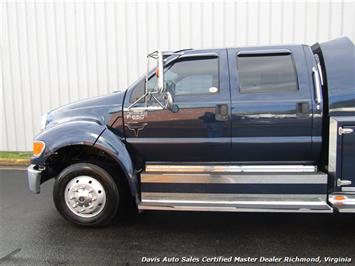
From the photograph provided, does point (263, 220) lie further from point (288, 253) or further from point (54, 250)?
point (54, 250)

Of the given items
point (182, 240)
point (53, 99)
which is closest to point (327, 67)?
point (182, 240)

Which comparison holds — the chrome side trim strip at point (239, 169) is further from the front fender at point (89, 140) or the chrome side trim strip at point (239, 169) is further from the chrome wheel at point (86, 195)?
the chrome wheel at point (86, 195)

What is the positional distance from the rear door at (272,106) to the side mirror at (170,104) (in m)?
0.64

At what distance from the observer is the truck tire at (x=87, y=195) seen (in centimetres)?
404

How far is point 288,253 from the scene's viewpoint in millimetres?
3504

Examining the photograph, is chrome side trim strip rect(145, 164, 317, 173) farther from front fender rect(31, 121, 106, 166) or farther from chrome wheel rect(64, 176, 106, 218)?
front fender rect(31, 121, 106, 166)

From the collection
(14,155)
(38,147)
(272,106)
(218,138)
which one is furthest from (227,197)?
(14,155)

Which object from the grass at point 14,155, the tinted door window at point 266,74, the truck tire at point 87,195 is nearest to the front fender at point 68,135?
the truck tire at point 87,195

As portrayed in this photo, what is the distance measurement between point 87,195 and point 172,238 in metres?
1.09

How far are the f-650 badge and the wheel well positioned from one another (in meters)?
0.52

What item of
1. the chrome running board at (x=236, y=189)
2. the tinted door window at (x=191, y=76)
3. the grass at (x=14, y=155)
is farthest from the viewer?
the grass at (x=14, y=155)

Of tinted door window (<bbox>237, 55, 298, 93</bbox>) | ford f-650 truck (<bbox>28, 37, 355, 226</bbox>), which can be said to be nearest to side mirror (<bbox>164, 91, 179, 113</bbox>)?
ford f-650 truck (<bbox>28, 37, 355, 226</bbox>)

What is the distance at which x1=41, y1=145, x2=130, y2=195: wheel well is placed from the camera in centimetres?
417

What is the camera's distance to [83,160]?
4250 mm
